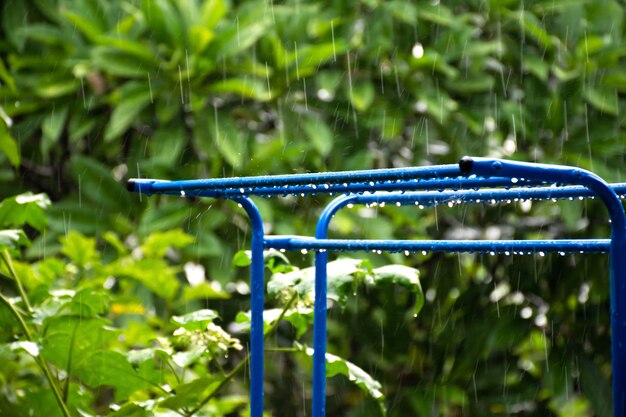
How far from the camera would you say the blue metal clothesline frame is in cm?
108

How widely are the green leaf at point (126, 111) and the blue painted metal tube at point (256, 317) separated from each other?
1.44 metres

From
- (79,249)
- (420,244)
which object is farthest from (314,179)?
(79,249)

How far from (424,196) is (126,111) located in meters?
1.79

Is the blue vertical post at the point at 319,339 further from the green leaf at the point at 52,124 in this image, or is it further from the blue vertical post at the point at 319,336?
the green leaf at the point at 52,124

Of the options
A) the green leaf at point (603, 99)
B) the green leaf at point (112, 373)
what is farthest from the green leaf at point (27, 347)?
the green leaf at point (603, 99)

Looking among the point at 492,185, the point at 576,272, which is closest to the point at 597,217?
the point at 576,272

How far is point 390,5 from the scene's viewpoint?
10.7 feet

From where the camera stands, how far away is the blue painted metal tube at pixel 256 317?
5.56ft

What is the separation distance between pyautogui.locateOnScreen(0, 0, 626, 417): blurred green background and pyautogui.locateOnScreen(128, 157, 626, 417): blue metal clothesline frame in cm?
125

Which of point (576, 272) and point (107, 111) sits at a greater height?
point (107, 111)

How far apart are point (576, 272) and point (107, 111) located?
1664 mm

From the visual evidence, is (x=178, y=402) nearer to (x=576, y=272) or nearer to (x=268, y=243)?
(x=268, y=243)

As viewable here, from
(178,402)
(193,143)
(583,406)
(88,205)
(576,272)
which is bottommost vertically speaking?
(583,406)

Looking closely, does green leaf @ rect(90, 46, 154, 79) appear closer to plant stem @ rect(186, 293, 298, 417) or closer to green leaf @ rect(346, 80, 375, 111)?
green leaf @ rect(346, 80, 375, 111)
